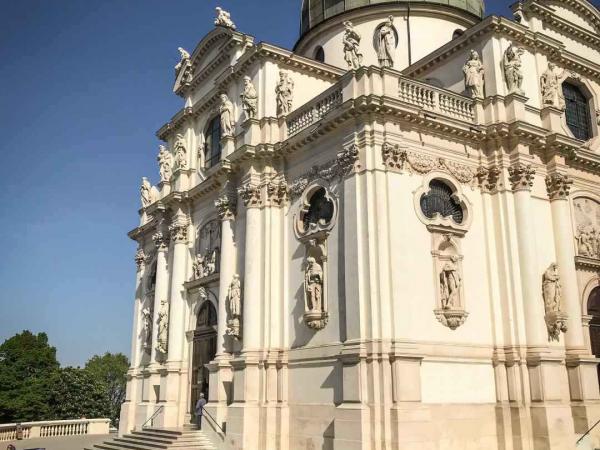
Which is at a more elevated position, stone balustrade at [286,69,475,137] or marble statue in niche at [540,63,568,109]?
marble statue in niche at [540,63,568,109]

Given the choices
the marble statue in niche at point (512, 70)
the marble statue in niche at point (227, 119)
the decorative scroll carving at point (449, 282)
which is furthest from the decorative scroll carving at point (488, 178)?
the marble statue in niche at point (227, 119)

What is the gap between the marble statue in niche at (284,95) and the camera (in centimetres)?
2105

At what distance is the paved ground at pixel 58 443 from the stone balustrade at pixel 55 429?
1.19 meters

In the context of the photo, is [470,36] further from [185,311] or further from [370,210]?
[185,311]

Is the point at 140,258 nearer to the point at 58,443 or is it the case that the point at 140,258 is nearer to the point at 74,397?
the point at 58,443

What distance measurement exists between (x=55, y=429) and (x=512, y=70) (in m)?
25.4

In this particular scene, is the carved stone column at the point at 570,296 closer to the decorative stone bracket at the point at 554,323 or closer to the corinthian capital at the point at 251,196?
the decorative stone bracket at the point at 554,323

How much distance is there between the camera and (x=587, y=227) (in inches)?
814

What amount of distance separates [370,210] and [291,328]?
460cm

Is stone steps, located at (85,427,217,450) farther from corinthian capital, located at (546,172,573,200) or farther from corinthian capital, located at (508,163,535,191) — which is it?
corinthian capital, located at (546,172,573,200)

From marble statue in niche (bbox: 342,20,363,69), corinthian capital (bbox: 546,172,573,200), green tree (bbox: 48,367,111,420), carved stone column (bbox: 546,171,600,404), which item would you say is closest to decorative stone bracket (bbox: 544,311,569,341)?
carved stone column (bbox: 546,171,600,404)

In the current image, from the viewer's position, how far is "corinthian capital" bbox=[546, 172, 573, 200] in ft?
64.2

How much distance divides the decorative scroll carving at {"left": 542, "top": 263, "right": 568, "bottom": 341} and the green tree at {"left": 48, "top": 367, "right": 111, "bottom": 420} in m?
33.0

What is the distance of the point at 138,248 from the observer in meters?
31.2
